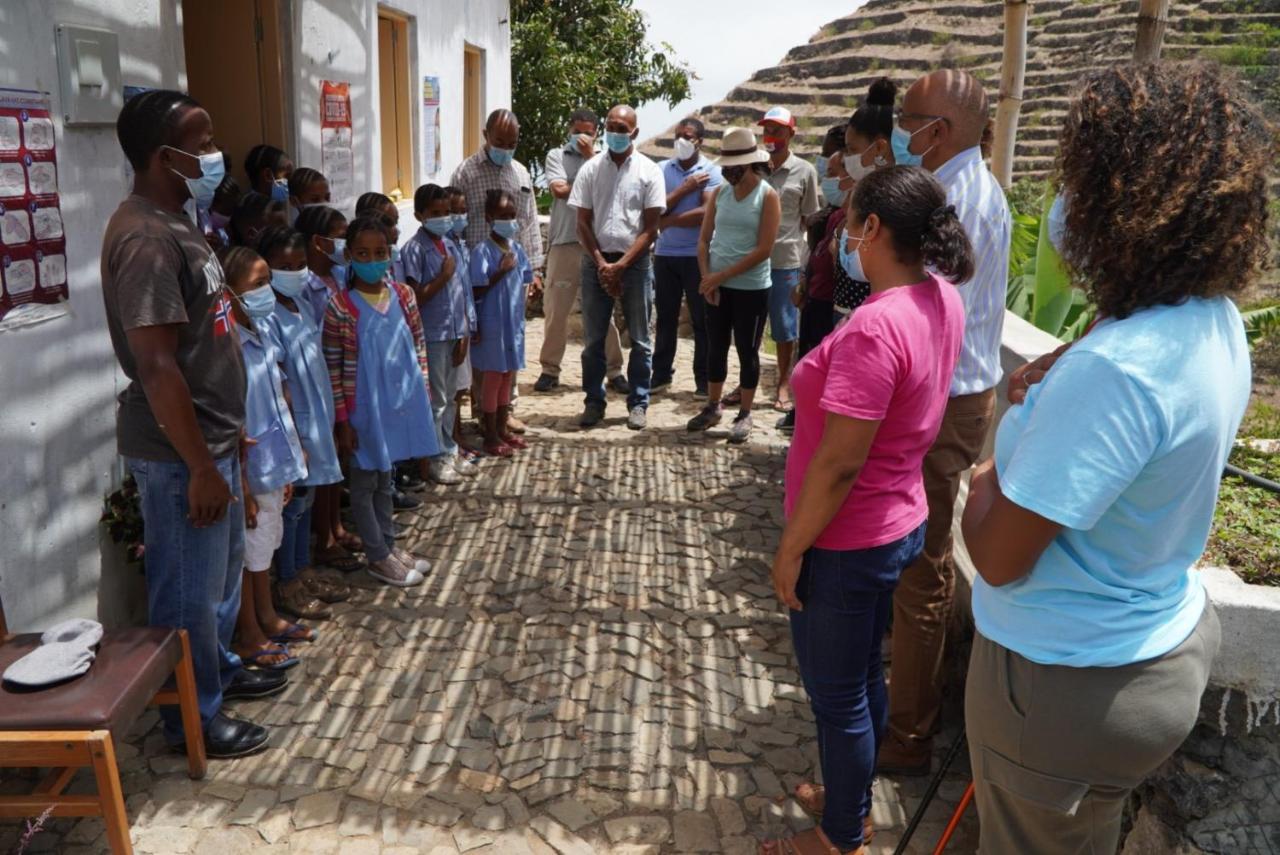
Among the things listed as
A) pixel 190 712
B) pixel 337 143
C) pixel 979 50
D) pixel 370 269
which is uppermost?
pixel 979 50

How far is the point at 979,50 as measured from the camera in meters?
27.6

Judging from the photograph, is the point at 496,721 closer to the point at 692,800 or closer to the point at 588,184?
the point at 692,800

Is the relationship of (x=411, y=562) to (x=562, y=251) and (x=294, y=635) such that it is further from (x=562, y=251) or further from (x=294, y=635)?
(x=562, y=251)

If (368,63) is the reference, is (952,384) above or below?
below

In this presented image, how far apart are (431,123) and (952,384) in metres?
5.77

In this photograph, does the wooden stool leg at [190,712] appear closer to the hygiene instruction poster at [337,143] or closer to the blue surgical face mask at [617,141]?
the hygiene instruction poster at [337,143]

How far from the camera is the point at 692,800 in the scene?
328 centimetres

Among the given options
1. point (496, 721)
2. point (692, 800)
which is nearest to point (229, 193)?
point (496, 721)

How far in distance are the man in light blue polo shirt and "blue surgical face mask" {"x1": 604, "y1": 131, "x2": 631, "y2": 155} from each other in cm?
58

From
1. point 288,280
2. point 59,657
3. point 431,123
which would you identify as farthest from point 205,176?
point 431,123

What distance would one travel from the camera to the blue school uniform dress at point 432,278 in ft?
18.1

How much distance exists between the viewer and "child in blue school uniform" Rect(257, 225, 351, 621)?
155 inches

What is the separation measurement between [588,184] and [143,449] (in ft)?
14.9

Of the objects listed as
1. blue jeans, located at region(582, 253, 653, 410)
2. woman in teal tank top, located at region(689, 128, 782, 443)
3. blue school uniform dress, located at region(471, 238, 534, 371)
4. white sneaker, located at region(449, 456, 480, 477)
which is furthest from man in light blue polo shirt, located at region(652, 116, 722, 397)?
white sneaker, located at region(449, 456, 480, 477)
